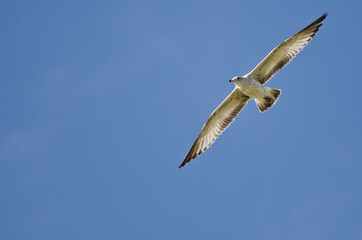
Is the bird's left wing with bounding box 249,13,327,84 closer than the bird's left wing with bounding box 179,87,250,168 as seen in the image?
Yes

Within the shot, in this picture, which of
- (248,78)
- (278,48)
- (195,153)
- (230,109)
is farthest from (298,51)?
(195,153)

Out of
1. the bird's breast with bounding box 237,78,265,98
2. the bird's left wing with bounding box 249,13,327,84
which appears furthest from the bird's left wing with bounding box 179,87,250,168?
the bird's left wing with bounding box 249,13,327,84

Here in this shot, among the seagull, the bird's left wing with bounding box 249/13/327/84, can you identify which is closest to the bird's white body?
the seagull

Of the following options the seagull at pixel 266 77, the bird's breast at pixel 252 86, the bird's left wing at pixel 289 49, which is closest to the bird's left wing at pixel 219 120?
the seagull at pixel 266 77

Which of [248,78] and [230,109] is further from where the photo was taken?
[230,109]

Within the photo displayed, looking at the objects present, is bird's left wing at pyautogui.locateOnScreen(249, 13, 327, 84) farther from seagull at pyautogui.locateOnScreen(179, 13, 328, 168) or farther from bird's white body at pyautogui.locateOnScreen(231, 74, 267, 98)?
bird's white body at pyautogui.locateOnScreen(231, 74, 267, 98)

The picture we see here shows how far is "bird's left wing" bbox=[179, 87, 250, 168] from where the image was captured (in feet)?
52.7

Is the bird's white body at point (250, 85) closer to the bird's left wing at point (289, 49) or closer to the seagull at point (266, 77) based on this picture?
the seagull at point (266, 77)

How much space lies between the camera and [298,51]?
49.7 feet

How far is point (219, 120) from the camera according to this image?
1642cm

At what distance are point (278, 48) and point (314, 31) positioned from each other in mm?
1098

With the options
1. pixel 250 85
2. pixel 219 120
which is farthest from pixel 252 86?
pixel 219 120

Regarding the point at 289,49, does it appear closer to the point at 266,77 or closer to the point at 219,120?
the point at 266,77

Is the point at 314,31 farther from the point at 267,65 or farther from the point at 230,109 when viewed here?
the point at 230,109
